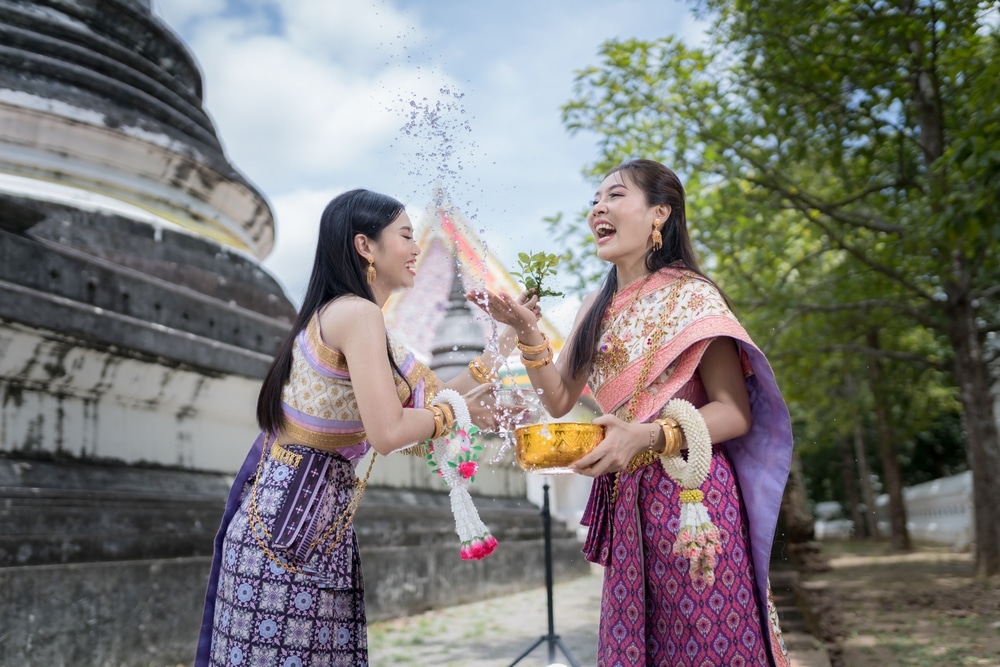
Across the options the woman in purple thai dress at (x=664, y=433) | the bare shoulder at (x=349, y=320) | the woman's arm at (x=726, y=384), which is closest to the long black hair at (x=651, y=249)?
the woman in purple thai dress at (x=664, y=433)

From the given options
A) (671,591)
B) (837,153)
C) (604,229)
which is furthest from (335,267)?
(837,153)

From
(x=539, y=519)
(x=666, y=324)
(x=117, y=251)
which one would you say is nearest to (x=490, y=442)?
(x=539, y=519)

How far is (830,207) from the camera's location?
914cm

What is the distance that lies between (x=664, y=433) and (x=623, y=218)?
645 mm

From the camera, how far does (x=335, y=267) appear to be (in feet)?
8.68

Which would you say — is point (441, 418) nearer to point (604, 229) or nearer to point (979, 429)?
point (604, 229)

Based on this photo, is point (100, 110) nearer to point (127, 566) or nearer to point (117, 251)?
point (117, 251)

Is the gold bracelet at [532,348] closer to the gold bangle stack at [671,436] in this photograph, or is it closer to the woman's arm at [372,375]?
the woman's arm at [372,375]

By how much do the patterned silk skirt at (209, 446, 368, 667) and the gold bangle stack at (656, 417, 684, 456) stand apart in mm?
917

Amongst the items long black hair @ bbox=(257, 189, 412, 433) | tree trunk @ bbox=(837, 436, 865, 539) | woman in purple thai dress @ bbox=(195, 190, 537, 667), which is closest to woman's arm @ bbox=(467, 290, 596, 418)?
woman in purple thai dress @ bbox=(195, 190, 537, 667)

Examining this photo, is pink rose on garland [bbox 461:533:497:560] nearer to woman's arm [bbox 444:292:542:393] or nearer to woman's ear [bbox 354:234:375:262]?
woman's arm [bbox 444:292:542:393]

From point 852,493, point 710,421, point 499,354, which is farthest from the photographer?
point 852,493

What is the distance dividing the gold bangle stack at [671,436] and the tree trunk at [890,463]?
13.3m

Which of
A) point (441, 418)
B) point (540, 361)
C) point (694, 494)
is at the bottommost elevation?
point (694, 494)
